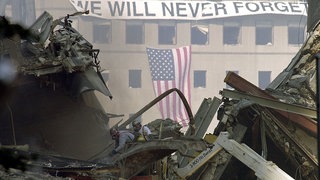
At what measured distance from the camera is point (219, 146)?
1520cm

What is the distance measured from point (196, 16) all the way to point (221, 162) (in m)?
49.1

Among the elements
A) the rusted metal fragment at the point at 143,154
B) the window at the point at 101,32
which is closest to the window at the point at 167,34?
the window at the point at 101,32

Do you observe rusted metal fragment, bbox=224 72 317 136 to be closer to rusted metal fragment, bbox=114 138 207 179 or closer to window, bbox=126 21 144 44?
rusted metal fragment, bbox=114 138 207 179

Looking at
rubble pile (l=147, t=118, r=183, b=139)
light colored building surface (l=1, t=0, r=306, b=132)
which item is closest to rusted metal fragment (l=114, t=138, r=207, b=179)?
rubble pile (l=147, t=118, r=183, b=139)

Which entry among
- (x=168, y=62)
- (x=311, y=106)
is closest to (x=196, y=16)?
(x=168, y=62)

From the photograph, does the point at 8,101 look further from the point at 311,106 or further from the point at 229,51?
the point at 229,51

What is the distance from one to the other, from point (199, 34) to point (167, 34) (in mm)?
3421

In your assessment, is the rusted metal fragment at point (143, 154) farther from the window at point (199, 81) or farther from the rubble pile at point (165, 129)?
the window at point (199, 81)

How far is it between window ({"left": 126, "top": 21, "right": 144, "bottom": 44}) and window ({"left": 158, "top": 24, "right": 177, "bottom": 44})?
1.65 meters

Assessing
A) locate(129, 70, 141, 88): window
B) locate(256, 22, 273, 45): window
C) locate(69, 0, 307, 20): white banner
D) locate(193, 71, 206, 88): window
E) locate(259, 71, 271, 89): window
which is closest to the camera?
A: locate(129, 70, 141, 88): window

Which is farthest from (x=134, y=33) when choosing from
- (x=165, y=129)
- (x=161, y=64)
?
(x=165, y=129)

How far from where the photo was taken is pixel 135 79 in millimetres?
60875

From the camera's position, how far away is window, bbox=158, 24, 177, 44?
62.3 metres

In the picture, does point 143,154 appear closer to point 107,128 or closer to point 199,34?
point 107,128
